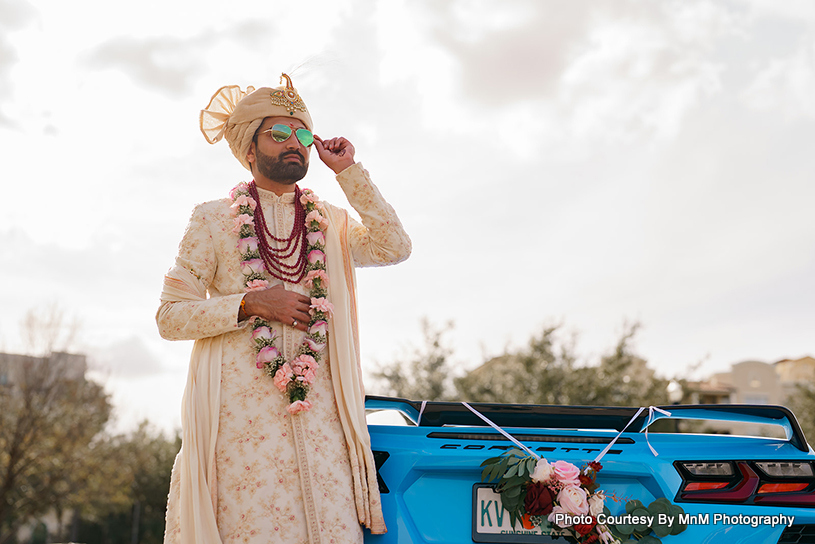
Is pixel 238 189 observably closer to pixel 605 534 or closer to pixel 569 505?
pixel 569 505

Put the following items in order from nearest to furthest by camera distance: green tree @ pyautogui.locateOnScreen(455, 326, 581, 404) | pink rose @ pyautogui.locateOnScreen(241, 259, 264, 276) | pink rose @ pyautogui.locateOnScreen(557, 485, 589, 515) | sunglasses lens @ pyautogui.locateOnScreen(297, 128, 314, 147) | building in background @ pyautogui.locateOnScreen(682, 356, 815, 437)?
pink rose @ pyautogui.locateOnScreen(557, 485, 589, 515), pink rose @ pyautogui.locateOnScreen(241, 259, 264, 276), sunglasses lens @ pyautogui.locateOnScreen(297, 128, 314, 147), green tree @ pyautogui.locateOnScreen(455, 326, 581, 404), building in background @ pyautogui.locateOnScreen(682, 356, 815, 437)

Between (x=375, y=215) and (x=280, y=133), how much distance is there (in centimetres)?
59

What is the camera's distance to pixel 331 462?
98.2 inches

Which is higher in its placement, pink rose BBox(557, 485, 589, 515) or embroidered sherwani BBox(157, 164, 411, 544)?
embroidered sherwani BBox(157, 164, 411, 544)

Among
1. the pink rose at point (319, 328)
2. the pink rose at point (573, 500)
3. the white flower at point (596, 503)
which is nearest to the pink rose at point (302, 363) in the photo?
the pink rose at point (319, 328)

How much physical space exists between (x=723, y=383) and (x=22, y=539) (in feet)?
139

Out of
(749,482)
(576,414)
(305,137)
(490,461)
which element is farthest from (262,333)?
(749,482)

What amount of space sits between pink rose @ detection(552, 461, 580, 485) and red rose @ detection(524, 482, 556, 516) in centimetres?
6

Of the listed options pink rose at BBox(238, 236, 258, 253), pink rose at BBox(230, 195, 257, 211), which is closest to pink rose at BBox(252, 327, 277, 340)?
pink rose at BBox(238, 236, 258, 253)

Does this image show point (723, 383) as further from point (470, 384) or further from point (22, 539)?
point (22, 539)

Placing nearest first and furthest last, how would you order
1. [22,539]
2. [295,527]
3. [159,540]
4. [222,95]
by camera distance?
[295,527] < [222,95] < [22,539] < [159,540]

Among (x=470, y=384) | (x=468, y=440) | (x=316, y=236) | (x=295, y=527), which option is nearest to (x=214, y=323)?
(x=316, y=236)

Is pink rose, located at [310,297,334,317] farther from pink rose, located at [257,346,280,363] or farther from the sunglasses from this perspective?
the sunglasses

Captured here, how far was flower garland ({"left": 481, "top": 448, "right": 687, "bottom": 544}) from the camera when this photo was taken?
229 cm
